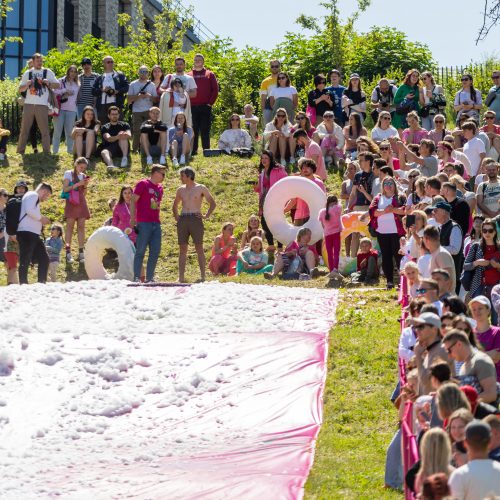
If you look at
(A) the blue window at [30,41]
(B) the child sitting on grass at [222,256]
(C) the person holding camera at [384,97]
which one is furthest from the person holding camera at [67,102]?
(A) the blue window at [30,41]

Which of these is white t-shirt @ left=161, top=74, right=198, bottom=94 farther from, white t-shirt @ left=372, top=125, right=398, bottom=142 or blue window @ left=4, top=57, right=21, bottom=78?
blue window @ left=4, top=57, right=21, bottom=78

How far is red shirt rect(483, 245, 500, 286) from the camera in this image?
15508mm

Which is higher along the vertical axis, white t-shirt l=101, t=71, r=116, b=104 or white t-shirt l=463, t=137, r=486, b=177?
white t-shirt l=101, t=71, r=116, b=104

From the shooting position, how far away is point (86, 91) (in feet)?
91.2

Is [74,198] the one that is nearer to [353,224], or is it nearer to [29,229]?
[29,229]

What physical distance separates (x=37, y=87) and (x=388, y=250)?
10811mm

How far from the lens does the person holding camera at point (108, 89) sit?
2748 cm

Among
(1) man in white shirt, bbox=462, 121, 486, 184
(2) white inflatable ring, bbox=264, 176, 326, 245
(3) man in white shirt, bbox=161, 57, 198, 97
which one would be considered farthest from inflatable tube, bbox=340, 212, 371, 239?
(3) man in white shirt, bbox=161, 57, 198, 97

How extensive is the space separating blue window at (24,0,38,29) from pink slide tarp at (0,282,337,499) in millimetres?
30415

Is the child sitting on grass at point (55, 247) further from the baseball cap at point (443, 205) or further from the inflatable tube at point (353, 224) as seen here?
the baseball cap at point (443, 205)

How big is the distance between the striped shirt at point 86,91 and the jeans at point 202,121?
2090 mm

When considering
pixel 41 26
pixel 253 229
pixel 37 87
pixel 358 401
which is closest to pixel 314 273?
pixel 253 229

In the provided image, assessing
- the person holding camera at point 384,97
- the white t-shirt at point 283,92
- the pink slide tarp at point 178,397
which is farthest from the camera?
the white t-shirt at point 283,92

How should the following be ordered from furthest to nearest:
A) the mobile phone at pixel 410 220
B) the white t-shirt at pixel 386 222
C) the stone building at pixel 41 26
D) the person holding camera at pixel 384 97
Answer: the stone building at pixel 41 26
the person holding camera at pixel 384 97
the white t-shirt at pixel 386 222
the mobile phone at pixel 410 220
